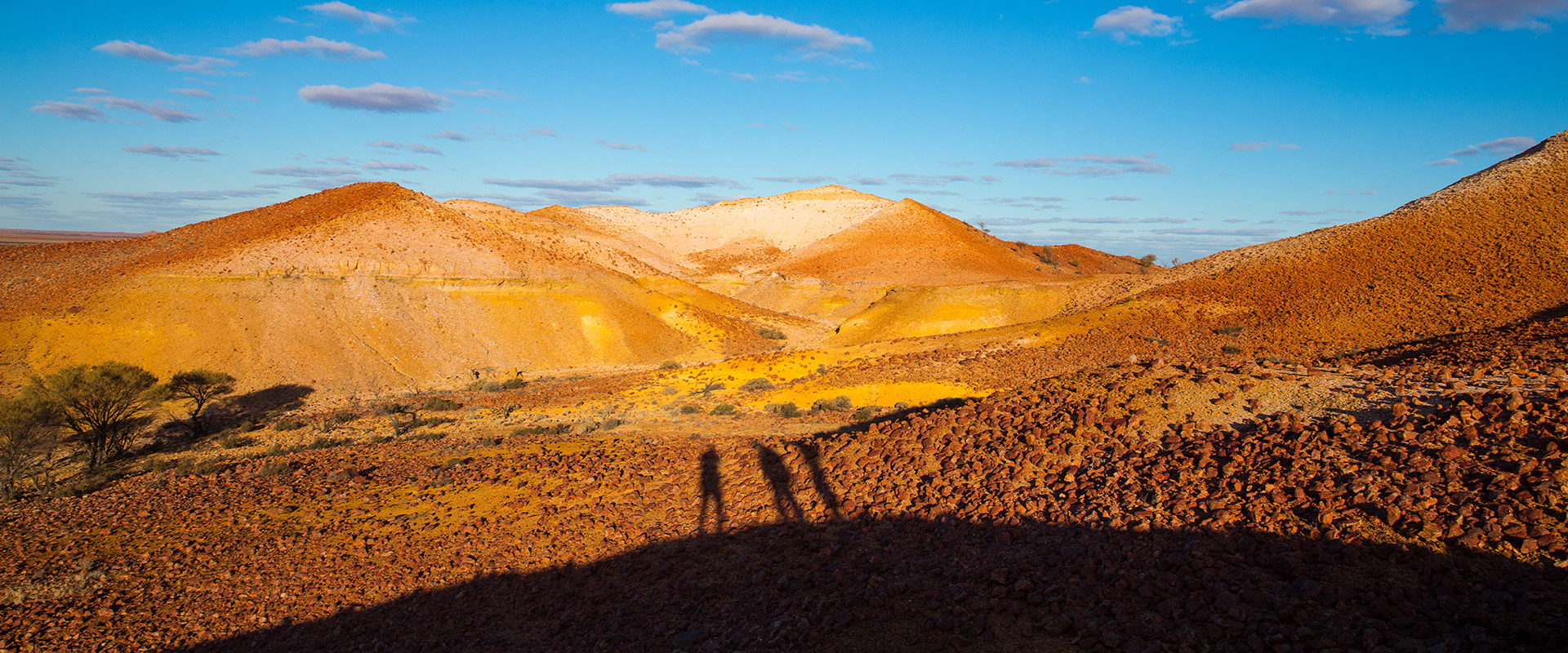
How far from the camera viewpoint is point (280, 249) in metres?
30.9

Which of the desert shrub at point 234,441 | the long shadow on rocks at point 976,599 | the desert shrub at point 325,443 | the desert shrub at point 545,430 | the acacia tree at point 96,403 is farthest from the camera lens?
the desert shrub at point 234,441

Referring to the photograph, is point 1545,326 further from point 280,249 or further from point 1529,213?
point 280,249

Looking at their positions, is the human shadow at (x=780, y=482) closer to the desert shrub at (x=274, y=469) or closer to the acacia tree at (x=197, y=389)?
the desert shrub at (x=274, y=469)

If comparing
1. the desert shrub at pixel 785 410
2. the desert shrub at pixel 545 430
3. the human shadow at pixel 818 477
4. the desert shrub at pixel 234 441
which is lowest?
the desert shrub at pixel 234 441

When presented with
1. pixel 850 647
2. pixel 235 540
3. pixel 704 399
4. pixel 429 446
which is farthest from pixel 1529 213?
pixel 235 540

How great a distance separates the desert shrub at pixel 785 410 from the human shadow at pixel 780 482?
5613 mm

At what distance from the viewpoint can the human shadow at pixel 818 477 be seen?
893cm

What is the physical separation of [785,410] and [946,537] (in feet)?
35.3

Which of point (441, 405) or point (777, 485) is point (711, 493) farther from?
point (441, 405)

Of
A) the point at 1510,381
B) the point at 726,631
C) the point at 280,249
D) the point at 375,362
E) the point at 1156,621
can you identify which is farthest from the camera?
the point at 280,249

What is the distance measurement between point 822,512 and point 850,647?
10.0 ft

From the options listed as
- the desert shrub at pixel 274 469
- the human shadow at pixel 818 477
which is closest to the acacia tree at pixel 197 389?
the desert shrub at pixel 274 469

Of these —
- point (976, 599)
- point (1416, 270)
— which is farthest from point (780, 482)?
point (1416, 270)

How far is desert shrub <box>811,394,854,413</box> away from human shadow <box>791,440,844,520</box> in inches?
252
